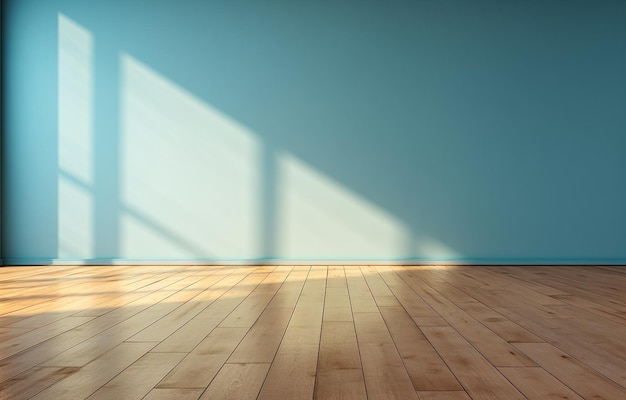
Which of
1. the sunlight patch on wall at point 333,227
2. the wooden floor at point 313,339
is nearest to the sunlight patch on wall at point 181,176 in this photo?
the sunlight patch on wall at point 333,227

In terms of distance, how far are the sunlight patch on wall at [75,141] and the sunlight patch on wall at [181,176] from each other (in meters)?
0.28

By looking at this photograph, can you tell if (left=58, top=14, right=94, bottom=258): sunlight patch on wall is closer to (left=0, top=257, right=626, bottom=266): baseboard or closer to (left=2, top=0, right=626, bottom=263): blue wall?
(left=2, top=0, right=626, bottom=263): blue wall

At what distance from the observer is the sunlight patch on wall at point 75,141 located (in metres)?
4.49

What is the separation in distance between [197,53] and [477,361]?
3.69 metres

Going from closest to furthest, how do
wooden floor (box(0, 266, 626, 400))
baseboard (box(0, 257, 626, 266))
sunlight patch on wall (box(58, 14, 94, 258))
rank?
1. wooden floor (box(0, 266, 626, 400))
2. baseboard (box(0, 257, 626, 266))
3. sunlight patch on wall (box(58, 14, 94, 258))

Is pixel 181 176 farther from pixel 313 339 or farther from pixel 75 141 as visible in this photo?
pixel 313 339

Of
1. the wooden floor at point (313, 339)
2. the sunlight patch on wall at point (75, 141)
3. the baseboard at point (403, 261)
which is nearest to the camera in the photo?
the wooden floor at point (313, 339)

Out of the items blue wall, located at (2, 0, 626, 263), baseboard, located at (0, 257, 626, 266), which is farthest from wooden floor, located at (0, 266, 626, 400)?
blue wall, located at (2, 0, 626, 263)

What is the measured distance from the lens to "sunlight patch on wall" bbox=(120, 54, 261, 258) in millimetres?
4449

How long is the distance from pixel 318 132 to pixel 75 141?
6.66 feet

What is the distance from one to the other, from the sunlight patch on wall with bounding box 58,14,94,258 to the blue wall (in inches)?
0.5

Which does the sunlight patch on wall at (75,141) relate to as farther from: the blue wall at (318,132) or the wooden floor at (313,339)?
the wooden floor at (313,339)

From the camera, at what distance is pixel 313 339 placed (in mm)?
1858

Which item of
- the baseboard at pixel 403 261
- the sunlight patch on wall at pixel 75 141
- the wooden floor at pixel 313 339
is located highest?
the sunlight patch on wall at pixel 75 141
